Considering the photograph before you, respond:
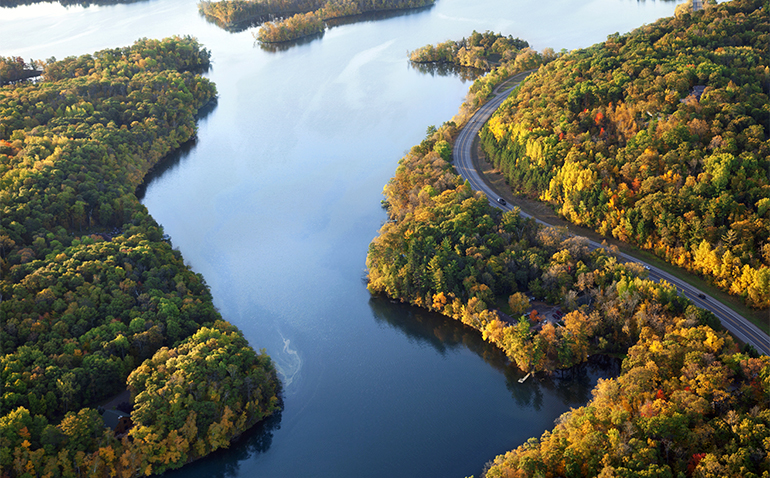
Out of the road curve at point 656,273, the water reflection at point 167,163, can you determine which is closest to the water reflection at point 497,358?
the road curve at point 656,273

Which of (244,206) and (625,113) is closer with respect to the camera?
(625,113)

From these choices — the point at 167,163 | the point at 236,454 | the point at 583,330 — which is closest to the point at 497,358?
the point at 583,330

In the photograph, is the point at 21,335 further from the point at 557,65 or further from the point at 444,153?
the point at 557,65

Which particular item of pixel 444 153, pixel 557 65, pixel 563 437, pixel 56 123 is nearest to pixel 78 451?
pixel 563 437

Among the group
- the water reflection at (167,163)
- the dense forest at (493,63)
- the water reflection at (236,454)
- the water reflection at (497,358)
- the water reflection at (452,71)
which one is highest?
the dense forest at (493,63)

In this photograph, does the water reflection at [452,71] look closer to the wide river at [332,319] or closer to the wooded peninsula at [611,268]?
the wide river at [332,319]

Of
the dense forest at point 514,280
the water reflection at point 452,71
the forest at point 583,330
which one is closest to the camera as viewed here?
the forest at point 583,330

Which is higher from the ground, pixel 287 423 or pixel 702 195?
pixel 702 195
